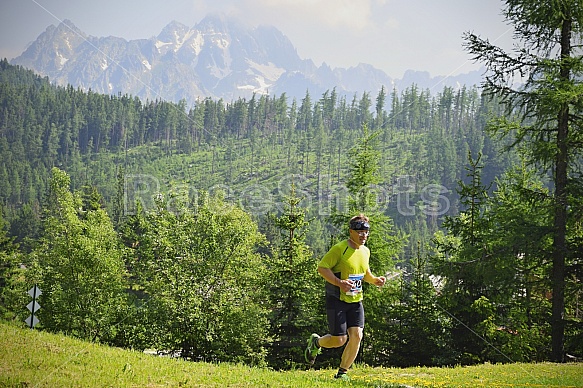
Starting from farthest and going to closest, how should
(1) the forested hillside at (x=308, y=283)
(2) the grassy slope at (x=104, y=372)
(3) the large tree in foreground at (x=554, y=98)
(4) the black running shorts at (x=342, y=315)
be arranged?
(1) the forested hillside at (x=308, y=283) → (3) the large tree in foreground at (x=554, y=98) → (4) the black running shorts at (x=342, y=315) → (2) the grassy slope at (x=104, y=372)

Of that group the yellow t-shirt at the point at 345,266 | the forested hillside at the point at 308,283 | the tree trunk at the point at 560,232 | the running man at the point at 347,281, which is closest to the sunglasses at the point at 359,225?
the running man at the point at 347,281

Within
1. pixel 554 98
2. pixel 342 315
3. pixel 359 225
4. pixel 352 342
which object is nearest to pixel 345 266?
pixel 359 225

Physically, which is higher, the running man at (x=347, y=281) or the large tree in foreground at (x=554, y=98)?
the large tree in foreground at (x=554, y=98)

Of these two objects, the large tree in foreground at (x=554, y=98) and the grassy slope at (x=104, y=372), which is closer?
the grassy slope at (x=104, y=372)

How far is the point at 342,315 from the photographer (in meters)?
8.74

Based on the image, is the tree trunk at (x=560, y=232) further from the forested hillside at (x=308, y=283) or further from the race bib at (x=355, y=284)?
the race bib at (x=355, y=284)

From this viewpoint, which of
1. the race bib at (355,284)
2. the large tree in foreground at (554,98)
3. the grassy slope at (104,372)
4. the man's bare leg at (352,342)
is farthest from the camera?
the large tree in foreground at (554,98)

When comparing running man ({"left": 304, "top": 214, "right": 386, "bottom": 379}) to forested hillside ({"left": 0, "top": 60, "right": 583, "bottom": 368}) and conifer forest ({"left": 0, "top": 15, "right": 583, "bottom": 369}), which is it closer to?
forested hillside ({"left": 0, "top": 60, "right": 583, "bottom": 368})

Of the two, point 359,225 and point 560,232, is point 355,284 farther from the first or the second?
point 560,232

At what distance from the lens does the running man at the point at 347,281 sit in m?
8.60

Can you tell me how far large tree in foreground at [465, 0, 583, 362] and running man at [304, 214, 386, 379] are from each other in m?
10.9

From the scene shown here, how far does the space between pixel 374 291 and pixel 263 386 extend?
66.1 ft

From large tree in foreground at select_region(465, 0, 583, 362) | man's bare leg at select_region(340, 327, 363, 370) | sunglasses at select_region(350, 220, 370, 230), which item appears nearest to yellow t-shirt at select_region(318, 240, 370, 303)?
sunglasses at select_region(350, 220, 370, 230)

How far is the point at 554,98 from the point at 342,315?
11660 mm
